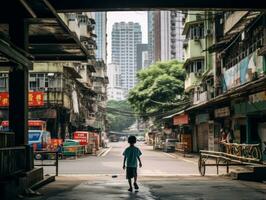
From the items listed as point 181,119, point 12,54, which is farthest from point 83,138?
point 12,54

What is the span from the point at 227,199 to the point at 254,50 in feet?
49.6

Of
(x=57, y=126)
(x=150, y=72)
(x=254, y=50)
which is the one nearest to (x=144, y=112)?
(x=150, y=72)

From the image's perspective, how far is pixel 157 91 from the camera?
56375 mm

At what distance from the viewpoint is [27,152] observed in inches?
563

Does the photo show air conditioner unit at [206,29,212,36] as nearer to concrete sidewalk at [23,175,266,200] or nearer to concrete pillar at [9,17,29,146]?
concrete sidewalk at [23,175,266,200]

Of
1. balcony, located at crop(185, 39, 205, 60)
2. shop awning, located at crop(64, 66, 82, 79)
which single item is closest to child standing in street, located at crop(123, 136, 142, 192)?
shop awning, located at crop(64, 66, 82, 79)

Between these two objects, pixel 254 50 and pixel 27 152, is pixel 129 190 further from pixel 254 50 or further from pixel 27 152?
pixel 254 50

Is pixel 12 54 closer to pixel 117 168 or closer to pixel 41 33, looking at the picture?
→ pixel 41 33

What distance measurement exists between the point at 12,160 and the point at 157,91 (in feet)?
144

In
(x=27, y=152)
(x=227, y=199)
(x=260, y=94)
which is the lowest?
(x=227, y=199)

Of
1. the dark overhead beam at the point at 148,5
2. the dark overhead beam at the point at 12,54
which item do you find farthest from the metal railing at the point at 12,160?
the dark overhead beam at the point at 148,5

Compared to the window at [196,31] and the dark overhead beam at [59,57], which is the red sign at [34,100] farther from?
the dark overhead beam at [59,57]

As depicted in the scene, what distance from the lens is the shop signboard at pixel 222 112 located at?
94.8 ft

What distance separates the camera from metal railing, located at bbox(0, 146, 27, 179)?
11.8 metres
